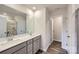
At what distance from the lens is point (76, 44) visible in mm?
2291

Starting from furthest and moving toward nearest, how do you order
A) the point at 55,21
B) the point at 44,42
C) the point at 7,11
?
the point at 44,42
the point at 55,21
the point at 7,11

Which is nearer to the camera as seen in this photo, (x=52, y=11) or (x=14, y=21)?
(x=14, y=21)

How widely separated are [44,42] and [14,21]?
1.85m

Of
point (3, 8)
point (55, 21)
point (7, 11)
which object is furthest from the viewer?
point (55, 21)

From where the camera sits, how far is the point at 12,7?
2.42 metres

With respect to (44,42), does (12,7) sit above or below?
above

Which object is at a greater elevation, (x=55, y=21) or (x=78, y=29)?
(x=55, y=21)

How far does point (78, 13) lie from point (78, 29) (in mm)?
409
